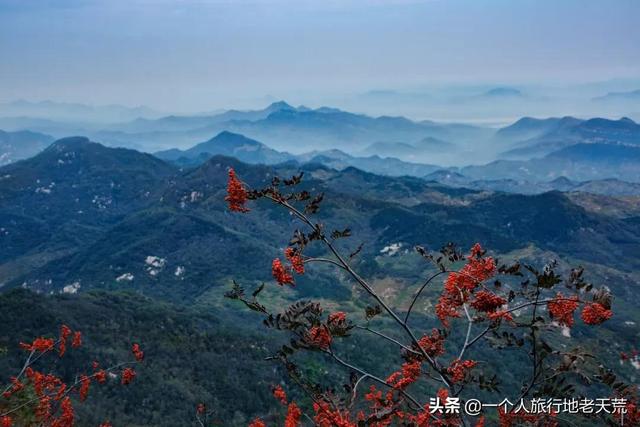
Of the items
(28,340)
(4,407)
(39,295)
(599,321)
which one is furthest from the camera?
(39,295)

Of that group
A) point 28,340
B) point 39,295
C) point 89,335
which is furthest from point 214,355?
point 39,295

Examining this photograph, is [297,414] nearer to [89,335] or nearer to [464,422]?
[464,422]

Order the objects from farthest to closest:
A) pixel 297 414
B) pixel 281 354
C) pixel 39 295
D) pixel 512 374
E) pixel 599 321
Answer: pixel 512 374 → pixel 39 295 → pixel 297 414 → pixel 281 354 → pixel 599 321

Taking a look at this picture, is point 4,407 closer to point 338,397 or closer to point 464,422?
point 338,397

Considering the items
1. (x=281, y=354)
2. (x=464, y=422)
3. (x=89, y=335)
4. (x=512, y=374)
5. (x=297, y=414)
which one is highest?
(x=281, y=354)

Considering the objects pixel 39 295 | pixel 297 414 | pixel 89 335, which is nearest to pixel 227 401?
pixel 89 335

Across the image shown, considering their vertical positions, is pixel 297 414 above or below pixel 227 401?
above

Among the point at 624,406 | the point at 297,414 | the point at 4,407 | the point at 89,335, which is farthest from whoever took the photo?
the point at 89,335

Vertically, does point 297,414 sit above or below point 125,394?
above

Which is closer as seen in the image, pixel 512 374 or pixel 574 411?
pixel 574 411
